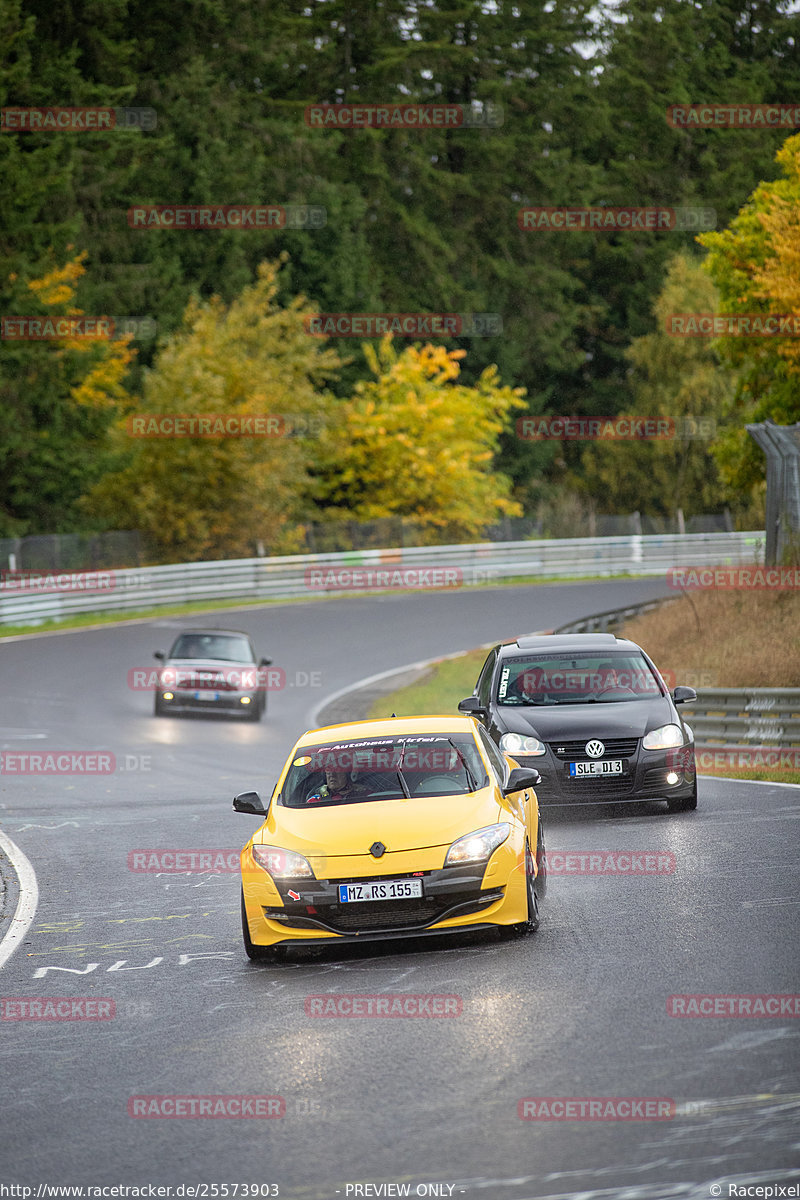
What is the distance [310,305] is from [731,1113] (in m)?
57.0

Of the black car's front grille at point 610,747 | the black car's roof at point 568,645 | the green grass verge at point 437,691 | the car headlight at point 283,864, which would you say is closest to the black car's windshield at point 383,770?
the car headlight at point 283,864

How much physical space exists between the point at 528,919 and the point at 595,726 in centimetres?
486

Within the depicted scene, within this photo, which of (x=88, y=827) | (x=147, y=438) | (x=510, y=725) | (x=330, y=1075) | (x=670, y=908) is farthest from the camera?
(x=147, y=438)

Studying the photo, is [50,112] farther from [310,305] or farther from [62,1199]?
[62,1199]

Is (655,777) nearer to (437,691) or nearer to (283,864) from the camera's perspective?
(283,864)

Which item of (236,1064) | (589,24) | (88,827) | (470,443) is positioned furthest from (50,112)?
(236,1064)

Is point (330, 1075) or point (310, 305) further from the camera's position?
point (310, 305)

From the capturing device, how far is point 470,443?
60.3 meters

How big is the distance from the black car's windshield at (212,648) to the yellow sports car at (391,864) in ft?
56.5

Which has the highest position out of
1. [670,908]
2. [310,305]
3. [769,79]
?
[769,79]

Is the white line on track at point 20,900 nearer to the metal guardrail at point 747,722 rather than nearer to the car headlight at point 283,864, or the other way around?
the car headlight at point 283,864

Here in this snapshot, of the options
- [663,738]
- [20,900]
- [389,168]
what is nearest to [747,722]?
[663,738]

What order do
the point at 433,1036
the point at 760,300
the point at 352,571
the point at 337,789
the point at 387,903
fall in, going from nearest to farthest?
the point at 433,1036 → the point at 387,903 → the point at 337,789 → the point at 760,300 → the point at 352,571

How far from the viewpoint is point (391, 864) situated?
29.8ft
